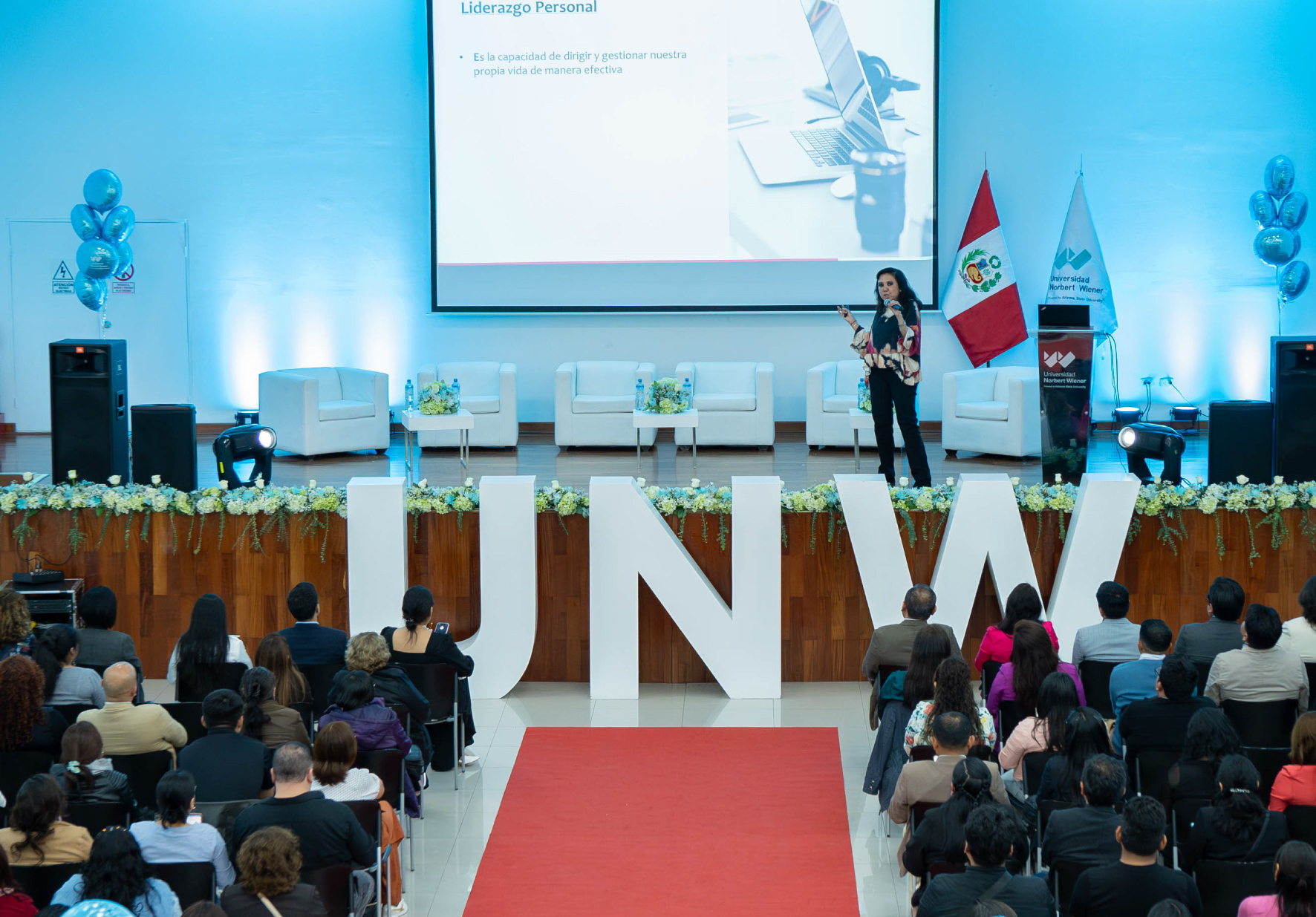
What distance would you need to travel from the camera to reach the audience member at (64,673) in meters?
5.16

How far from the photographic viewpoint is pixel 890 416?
8.76m

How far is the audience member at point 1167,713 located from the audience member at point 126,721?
11.0ft

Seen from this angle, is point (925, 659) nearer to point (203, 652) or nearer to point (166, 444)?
point (203, 652)

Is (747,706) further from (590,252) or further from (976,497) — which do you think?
(590,252)

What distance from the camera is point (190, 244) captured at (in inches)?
511

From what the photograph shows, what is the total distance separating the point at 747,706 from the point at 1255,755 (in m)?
2.91

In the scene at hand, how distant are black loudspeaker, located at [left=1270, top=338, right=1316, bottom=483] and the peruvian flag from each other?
13.9ft

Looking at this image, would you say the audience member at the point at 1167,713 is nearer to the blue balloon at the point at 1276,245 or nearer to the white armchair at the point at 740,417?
the white armchair at the point at 740,417

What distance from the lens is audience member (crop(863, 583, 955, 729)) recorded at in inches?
217

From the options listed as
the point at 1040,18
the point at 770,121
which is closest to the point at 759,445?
the point at 770,121

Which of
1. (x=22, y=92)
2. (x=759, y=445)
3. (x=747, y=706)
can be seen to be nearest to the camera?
(x=747, y=706)

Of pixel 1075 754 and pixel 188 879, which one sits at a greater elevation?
pixel 1075 754

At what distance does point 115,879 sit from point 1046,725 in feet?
9.83

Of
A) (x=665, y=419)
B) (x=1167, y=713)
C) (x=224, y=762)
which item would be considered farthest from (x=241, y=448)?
(x=1167, y=713)
